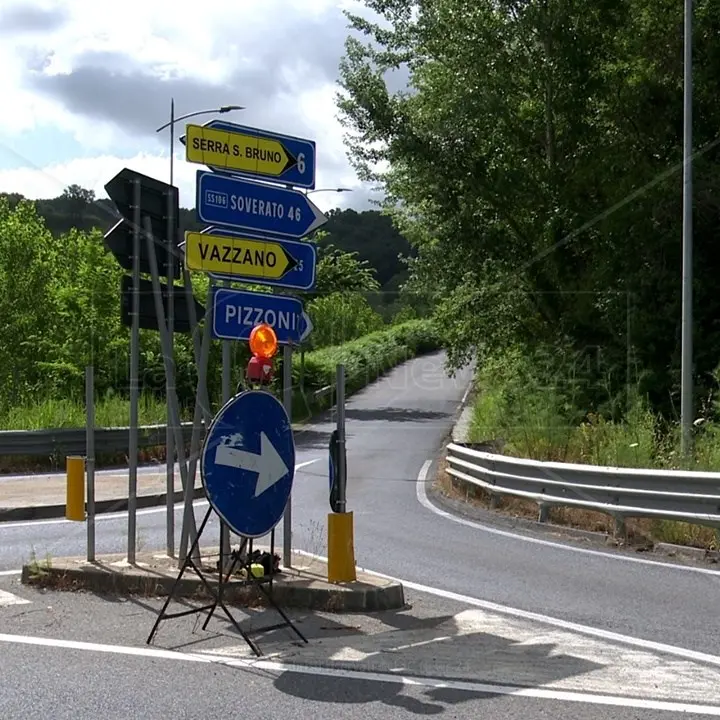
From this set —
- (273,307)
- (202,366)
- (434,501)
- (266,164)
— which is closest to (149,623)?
(202,366)

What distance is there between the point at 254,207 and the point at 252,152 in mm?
453

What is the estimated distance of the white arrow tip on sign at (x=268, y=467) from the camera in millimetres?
7184

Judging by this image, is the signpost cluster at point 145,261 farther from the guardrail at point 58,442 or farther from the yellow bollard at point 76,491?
the guardrail at point 58,442

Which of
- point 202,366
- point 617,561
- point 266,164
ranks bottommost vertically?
point 617,561

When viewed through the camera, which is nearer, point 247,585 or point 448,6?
point 247,585

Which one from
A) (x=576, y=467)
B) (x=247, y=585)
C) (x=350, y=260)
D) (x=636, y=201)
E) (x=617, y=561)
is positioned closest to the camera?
(x=247, y=585)

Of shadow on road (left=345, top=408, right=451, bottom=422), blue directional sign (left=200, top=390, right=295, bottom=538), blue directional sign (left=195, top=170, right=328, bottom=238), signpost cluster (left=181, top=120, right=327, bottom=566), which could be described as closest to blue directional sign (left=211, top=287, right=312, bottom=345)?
signpost cluster (left=181, top=120, right=327, bottom=566)

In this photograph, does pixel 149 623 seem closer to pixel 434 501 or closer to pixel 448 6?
pixel 434 501

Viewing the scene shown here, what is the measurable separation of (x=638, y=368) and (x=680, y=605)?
48.4ft

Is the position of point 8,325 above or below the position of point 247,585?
above

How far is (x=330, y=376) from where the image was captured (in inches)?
1836

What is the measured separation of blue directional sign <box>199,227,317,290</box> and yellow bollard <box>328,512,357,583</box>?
1.98 metres

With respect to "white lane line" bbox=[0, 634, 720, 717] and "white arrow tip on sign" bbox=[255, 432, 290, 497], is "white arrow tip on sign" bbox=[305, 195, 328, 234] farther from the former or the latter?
"white lane line" bbox=[0, 634, 720, 717]

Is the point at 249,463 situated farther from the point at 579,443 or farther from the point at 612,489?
the point at 579,443
